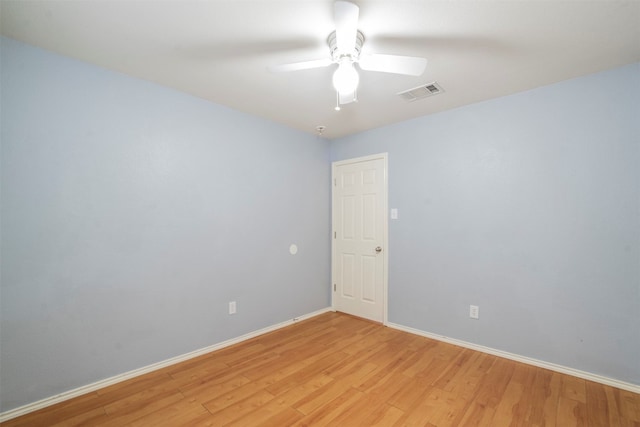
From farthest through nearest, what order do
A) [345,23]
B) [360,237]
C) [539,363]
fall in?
[360,237] < [539,363] < [345,23]

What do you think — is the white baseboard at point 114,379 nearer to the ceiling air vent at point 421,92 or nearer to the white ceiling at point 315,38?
the white ceiling at point 315,38

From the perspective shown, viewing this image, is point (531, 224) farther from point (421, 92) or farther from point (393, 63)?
point (393, 63)

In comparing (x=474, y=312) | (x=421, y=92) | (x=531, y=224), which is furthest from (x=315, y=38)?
(x=474, y=312)

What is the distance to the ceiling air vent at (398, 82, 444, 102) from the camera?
2.42 meters

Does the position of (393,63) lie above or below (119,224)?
above

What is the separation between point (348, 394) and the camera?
Answer: 2031mm

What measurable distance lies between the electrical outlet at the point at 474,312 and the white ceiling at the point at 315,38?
83.4 inches

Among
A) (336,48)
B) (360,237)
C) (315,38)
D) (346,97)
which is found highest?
(315,38)

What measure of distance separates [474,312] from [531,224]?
1022 mm

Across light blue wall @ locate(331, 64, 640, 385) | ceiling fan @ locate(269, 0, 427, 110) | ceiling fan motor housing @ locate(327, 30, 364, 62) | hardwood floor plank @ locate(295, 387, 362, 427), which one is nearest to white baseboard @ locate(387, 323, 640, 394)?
light blue wall @ locate(331, 64, 640, 385)

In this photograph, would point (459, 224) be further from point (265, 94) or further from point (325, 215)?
point (265, 94)

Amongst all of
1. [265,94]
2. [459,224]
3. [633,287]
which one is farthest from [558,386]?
[265,94]

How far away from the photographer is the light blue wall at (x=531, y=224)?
2.10 m

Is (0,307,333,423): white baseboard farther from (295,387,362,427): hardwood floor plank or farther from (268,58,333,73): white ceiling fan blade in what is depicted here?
(268,58,333,73): white ceiling fan blade
